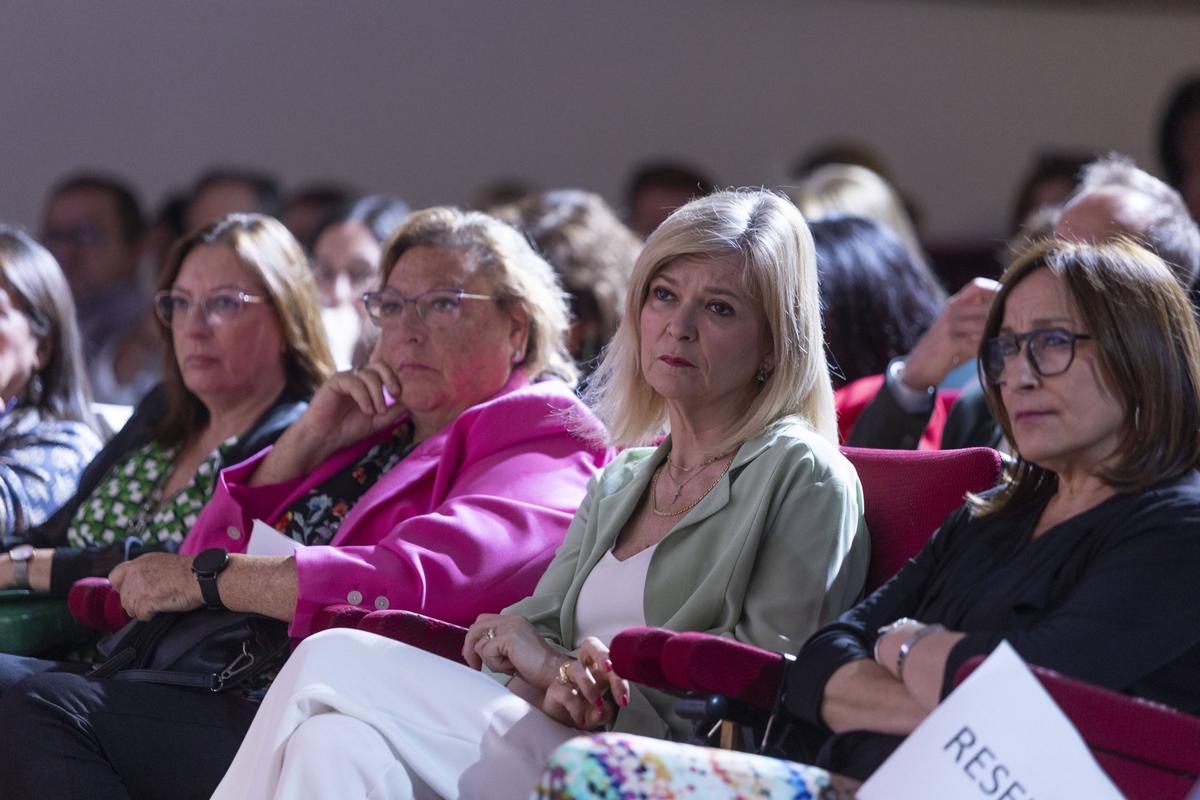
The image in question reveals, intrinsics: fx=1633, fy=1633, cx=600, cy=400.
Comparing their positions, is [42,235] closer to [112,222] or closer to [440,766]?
[112,222]

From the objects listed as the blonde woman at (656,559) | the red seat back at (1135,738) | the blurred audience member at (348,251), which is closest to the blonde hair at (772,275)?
the blonde woman at (656,559)

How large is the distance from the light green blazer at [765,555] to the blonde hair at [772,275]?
0.05 m

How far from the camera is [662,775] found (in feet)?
5.84

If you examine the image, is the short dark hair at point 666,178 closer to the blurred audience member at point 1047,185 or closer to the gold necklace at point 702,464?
the blurred audience member at point 1047,185

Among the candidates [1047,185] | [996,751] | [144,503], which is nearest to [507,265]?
[144,503]

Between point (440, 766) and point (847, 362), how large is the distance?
170cm

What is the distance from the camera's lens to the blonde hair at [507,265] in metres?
3.13

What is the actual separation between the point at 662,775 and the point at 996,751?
0.36 metres

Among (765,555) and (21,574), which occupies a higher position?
(765,555)

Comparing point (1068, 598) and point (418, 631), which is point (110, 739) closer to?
point (418, 631)

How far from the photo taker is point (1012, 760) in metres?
1.69

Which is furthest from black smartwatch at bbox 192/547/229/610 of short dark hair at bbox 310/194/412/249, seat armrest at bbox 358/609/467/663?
short dark hair at bbox 310/194/412/249

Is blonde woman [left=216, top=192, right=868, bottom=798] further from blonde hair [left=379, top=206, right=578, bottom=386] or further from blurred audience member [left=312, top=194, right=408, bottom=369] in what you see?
blurred audience member [left=312, top=194, right=408, bottom=369]

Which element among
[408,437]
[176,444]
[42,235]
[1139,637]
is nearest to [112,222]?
[42,235]
